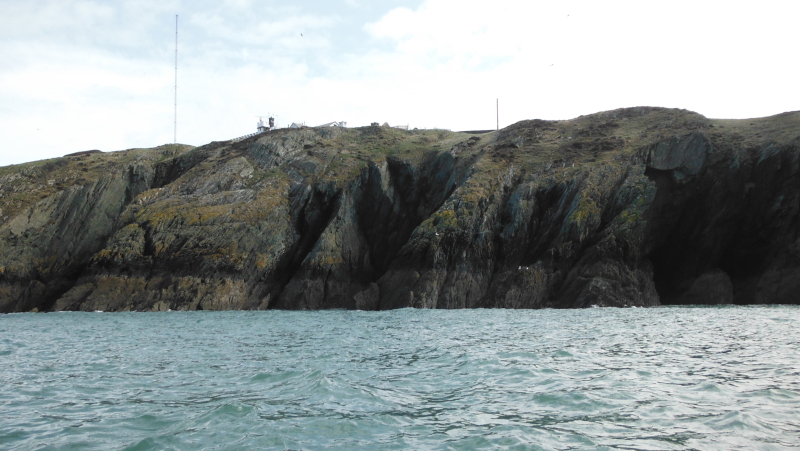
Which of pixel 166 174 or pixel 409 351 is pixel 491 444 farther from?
pixel 166 174

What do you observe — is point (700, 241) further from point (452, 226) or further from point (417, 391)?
point (417, 391)

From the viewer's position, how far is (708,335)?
24.7 m

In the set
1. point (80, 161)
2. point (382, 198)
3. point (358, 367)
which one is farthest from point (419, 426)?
point (80, 161)

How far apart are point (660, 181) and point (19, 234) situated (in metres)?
66.3

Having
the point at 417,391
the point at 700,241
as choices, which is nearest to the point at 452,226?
the point at 700,241

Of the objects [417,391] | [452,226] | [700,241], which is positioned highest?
[452,226]

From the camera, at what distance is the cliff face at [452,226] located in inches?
1996

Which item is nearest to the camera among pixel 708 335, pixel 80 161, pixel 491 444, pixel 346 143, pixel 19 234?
pixel 491 444

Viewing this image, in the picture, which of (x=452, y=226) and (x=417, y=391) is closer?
(x=417, y=391)

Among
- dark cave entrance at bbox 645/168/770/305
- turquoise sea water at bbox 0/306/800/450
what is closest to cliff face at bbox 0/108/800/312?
dark cave entrance at bbox 645/168/770/305

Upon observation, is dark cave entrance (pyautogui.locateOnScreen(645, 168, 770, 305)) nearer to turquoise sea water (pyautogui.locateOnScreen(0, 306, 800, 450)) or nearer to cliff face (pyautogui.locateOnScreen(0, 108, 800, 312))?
Answer: cliff face (pyautogui.locateOnScreen(0, 108, 800, 312))

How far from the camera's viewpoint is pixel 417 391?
15.0 metres

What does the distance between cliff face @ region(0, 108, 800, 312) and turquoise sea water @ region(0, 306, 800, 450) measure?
79.5ft

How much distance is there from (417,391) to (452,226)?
4122 cm
